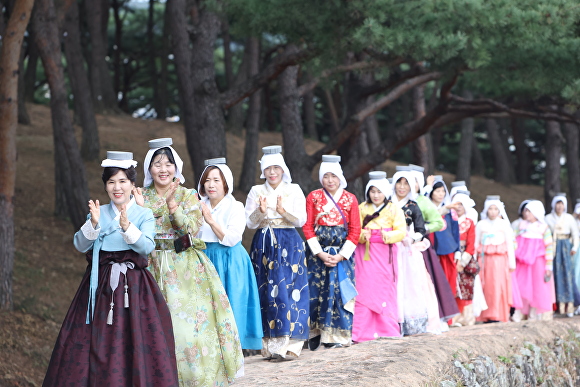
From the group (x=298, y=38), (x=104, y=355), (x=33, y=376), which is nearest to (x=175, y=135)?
(x=298, y=38)

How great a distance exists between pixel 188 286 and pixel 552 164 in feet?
46.6

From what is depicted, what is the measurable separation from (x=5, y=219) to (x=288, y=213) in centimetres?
370

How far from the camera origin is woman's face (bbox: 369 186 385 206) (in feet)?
26.1

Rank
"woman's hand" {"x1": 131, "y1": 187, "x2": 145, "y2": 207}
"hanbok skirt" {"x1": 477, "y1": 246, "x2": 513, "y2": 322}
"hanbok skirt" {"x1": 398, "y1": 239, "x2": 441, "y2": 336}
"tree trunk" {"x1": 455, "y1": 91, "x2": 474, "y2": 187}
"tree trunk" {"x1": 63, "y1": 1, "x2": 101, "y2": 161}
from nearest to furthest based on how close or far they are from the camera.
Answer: "woman's hand" {"x1": 131, "y1": 187, "x2": 145, "y2": 207}
"hanbok skirt" {"x1": 398, "y1": 239, "x2": 441, "y2": 336}
"hanbok skirt" {"x1": 477, "y1": 246, "x2": 513, "y2": 322}
"tree trunk" {"x1": 63, "y1": 1, "x2": 101, "y2": 161}
"tree trunk" {"x1": 455, "y1": 91, "x2": 474, "y2": 187}

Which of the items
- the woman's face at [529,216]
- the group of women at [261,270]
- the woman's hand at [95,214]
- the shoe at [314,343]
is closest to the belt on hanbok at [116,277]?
the group of women at [261,270]

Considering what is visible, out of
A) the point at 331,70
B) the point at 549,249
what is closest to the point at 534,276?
the point at 549,249

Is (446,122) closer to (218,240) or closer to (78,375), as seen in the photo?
(218,240)

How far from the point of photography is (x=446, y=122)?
11.6 m

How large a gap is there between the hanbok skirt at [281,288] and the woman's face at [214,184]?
2.42ft

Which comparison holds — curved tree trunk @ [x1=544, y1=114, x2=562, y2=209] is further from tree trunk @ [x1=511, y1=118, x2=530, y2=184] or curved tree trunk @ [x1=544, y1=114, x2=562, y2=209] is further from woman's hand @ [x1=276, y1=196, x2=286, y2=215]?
woman's hand @ [x1=276, y1=196, x2=286, y2=215]

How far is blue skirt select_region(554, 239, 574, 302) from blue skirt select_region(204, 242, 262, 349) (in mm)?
6864

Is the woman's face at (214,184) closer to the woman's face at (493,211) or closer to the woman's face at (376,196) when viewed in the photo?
the woman's face at (376,196)

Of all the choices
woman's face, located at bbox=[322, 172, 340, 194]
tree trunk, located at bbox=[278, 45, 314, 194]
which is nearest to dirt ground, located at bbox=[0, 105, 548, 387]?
woman's face, located at bbox=[322, 172, 340, 194]

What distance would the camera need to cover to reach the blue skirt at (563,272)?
11438 mm
